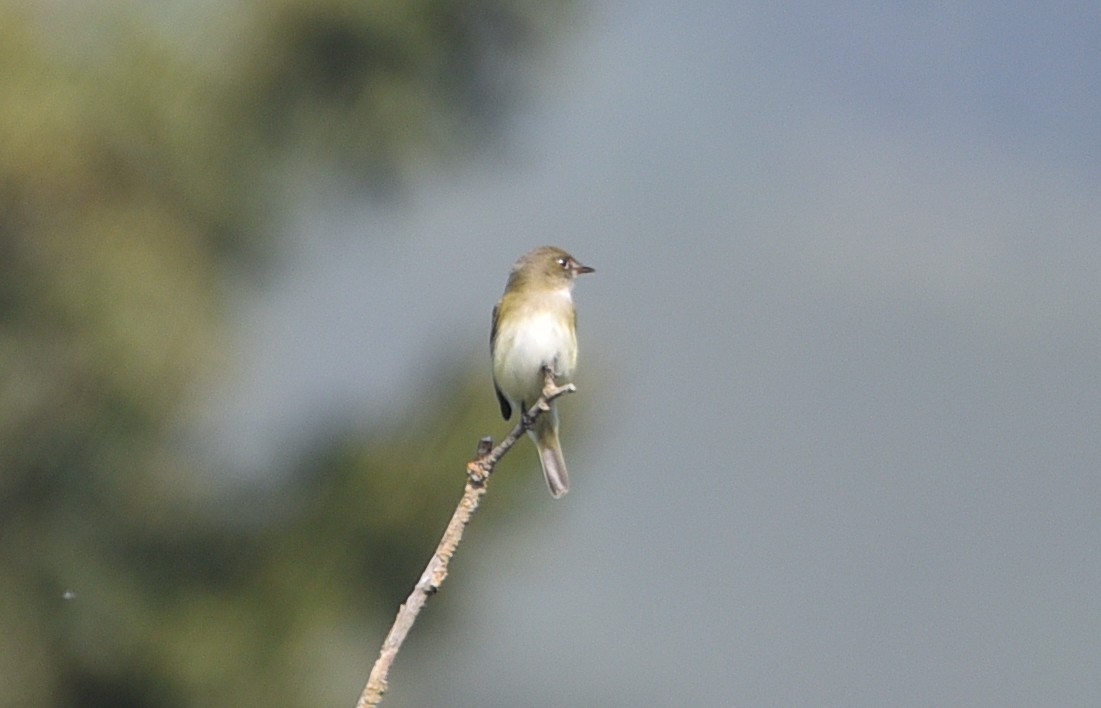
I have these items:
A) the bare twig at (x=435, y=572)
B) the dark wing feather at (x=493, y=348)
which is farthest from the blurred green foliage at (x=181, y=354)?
the bare twig at (x=435, y=572)

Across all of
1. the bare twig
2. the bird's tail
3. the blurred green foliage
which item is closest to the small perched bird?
the bird's tail

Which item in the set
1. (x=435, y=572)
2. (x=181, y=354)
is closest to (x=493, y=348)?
(x=435, y=572)

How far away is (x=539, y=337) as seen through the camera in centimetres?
205

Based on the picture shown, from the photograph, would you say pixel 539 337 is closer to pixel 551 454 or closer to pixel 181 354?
pixel 551 454

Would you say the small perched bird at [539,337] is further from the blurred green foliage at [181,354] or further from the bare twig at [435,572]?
the blurred green foliage at [181,354]

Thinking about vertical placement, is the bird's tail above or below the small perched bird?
below

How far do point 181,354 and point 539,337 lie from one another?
2.23m

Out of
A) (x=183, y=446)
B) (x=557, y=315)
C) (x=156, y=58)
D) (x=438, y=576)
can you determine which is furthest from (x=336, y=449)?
(x=438, y=576)

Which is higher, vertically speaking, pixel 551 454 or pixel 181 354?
pixel 181 354

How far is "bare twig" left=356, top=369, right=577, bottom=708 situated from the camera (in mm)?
962

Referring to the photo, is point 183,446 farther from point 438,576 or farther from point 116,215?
point 438,576

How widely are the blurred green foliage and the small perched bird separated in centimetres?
187

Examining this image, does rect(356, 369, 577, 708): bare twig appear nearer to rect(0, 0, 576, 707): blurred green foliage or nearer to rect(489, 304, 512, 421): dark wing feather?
rect(489, 304, 512, 421): dark wing feather

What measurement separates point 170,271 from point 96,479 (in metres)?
0.61
